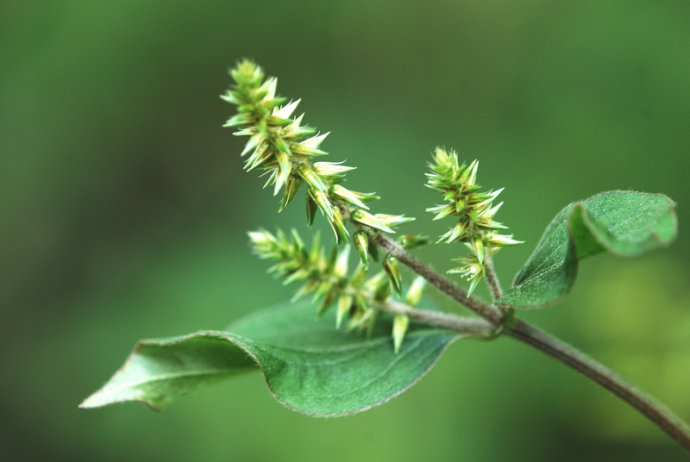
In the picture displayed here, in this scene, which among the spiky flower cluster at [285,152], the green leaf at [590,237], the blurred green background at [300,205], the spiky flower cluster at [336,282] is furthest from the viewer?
the blurred green background at [300,205]

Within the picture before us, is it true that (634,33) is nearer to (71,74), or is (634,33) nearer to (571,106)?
(571,106)

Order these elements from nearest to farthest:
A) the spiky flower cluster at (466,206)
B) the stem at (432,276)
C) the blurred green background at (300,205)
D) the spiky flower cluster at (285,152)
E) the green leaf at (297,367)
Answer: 1. the spiky flower cluster at (285,152)
2. the spiky flower cluster at (466,206)
3. the stem at (432,276)
4. the green leaf at (297,367)
5. the blurred green background at (300,205)

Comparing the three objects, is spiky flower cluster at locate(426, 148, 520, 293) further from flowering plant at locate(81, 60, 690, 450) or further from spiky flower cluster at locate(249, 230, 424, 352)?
spiky flower cluster at locate(249, 230, 424, 352)

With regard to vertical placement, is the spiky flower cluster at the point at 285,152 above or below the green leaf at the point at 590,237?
above

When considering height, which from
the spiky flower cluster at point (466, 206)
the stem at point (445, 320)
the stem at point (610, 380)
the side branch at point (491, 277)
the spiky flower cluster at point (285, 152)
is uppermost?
the spiky flower cluster at point (285, 152)

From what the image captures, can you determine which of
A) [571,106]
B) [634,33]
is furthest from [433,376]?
[634,33]

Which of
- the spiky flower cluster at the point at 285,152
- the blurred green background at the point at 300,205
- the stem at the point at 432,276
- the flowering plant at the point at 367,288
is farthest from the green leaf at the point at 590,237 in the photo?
the blurred green background at the point at 300,205

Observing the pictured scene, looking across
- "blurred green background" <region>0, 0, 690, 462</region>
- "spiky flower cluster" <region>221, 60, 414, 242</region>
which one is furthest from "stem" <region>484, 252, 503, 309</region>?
Result: "blurred green background" <region>0, 0, 690, 462</region>

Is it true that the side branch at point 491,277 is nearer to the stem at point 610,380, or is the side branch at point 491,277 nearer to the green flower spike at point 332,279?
the stem at point 610,380
